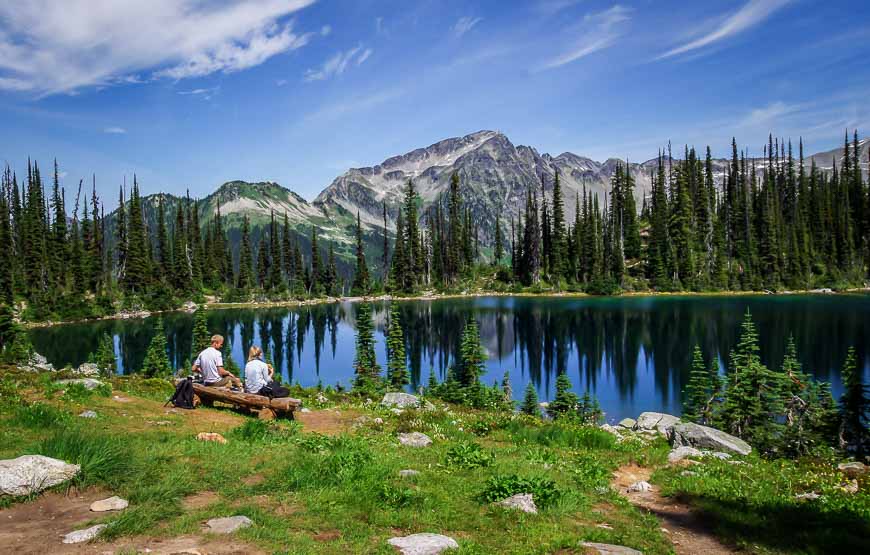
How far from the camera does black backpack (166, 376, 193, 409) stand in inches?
643

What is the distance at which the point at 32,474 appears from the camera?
321 inches

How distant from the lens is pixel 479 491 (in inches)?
388

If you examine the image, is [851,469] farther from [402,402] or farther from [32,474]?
[32,474]

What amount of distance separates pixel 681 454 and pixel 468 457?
6700mm

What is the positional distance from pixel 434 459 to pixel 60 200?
126 metres

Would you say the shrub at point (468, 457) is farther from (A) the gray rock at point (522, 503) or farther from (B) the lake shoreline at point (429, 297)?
(B) the lake shoreline at point (429, 297)

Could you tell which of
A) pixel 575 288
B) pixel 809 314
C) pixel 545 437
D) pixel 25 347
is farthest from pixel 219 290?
pixel 545 437

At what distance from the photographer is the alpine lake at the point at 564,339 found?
41.7 meters

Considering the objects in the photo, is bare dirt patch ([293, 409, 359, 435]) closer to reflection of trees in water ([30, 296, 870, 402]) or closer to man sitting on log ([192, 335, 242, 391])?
man sitting on log ([192, 335, 242, 391])

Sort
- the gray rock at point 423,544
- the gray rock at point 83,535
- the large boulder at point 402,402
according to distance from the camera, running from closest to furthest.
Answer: the gray rock at point 83,535, the gray rock at point 423,544, the large boulder at point 402,402

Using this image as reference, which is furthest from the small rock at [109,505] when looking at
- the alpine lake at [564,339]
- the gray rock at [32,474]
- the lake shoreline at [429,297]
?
the lake shoreline at [429,297]

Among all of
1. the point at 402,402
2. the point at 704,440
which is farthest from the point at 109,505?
the point at 402,402

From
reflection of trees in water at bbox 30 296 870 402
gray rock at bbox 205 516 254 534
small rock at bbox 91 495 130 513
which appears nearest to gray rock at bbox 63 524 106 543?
small rock at bbox 91 495 130 513

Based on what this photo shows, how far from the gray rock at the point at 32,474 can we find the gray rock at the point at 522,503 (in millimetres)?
6983
